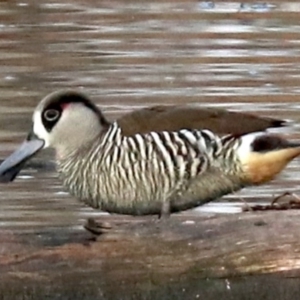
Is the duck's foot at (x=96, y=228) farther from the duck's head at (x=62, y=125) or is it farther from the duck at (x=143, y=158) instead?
the duck's head at (x=62, y=125)

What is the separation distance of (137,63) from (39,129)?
378cm

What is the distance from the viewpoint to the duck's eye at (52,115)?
16.0 feet

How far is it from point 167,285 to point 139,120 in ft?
2.47

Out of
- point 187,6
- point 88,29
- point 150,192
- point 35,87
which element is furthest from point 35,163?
point 187,6

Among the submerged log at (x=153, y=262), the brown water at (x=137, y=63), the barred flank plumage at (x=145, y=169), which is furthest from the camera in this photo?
the brown water at (x=137, y=63)

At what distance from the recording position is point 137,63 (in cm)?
866

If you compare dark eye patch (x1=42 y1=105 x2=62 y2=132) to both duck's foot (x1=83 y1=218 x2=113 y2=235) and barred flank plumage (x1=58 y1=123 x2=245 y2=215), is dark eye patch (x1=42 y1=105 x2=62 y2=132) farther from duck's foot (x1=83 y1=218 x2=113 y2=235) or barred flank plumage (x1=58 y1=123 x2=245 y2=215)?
duck's foot (x1=83 y1=218 x2=113 y2=235)

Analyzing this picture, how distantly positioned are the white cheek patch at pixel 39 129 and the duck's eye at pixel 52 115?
26mm

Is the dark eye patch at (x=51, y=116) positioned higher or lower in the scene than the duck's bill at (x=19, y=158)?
higher

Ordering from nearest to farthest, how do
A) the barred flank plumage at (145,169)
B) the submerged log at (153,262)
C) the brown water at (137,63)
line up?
the submerged log at (153,262) → the barred flank plumage at (145,169) → the brown water at (137,63)

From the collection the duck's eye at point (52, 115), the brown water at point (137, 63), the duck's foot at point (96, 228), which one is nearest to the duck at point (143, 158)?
the duck's eye at point (52, 115)

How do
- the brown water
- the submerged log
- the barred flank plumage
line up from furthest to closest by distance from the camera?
the brown water, the barred flank plumage, the submerged log

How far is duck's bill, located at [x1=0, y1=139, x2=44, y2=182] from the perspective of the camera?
4938mm

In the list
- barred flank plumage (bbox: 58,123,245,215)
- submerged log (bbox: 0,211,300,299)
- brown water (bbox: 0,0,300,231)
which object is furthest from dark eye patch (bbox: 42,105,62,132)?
brown water (bbox: 0,0,300,231)
